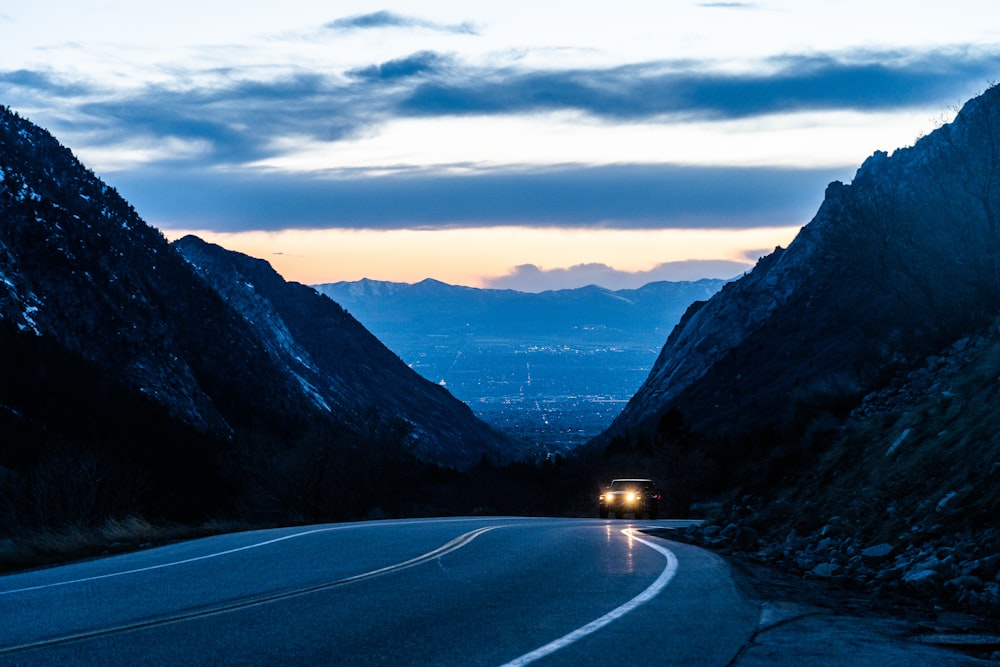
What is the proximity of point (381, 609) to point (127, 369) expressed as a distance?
13629cm

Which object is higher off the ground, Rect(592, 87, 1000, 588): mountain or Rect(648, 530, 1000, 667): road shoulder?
Rect(592, 87, 1000, 588): mountain

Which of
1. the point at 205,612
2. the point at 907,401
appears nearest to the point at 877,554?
the point at 907,401

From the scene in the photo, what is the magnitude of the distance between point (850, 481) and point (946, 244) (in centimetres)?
1184

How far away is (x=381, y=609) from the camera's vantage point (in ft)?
31.7

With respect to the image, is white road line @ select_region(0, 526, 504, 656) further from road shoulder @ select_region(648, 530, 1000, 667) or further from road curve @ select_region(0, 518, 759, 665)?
road shoulder @ select_region(648, 530, 1000, 667)

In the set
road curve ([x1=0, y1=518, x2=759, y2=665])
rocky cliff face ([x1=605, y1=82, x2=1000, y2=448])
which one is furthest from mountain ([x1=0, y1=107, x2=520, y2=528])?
road curve ([x1=0, y1=518, x2=759, y2=665])

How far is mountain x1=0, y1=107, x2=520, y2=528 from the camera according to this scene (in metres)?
72.6

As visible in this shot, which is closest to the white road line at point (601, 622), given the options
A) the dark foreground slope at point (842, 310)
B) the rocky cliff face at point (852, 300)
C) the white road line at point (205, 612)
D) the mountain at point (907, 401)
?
the mountain at point (907, 401)

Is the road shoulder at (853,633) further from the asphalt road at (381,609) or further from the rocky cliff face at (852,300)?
the rocky cliff face at (852,300)

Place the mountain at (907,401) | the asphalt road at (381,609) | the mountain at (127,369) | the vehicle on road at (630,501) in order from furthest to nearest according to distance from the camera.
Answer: the mountain at (127,369) → the vehicle on road at (630,501) → the mountain at (907,401) → the asphalt road at (381,609)

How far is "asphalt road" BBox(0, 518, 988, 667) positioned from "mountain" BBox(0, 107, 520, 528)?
127 ft

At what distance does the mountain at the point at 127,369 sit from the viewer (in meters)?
72.6

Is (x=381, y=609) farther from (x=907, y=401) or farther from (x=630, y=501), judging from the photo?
(x=630, y=501)

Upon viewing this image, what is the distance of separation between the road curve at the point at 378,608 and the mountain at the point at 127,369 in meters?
38.6
